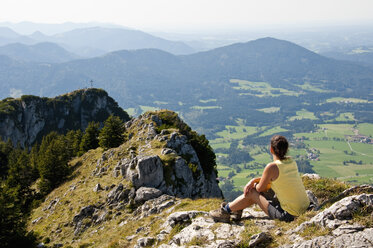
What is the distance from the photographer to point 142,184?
30.0 metres

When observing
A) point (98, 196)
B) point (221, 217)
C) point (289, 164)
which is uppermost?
point (289, 164)

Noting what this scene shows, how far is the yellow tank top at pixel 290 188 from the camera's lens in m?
10.9

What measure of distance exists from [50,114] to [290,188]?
14429 centimetres

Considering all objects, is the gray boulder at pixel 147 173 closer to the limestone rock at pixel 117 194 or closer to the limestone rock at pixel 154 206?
the limestone rock at pixel 117 194

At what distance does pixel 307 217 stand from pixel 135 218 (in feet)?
58.1

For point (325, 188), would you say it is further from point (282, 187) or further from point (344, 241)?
point (344, 241)

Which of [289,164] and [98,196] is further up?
[289,164]

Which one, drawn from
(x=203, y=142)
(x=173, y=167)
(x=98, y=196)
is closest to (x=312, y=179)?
(x=173, y=167)

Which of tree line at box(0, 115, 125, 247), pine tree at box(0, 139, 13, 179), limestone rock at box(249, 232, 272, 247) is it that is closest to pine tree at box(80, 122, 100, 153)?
tree line at box(0, 115, 125, 247)

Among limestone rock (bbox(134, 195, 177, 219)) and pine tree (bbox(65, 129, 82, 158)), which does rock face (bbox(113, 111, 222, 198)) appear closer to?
limestone rock (bbox(134, 195, 177, 219))

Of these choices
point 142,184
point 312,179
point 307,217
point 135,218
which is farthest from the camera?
point 142,184

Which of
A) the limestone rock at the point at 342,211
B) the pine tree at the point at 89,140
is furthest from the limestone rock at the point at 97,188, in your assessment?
the pine tree at the point at 89,140

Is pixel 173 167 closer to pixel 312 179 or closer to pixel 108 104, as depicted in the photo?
pixel 312 179

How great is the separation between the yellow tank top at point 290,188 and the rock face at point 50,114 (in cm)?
12690
